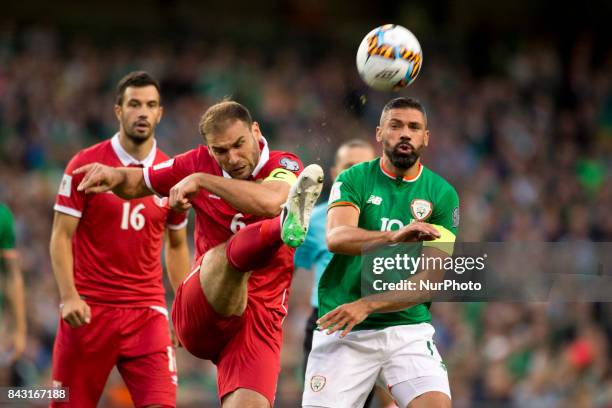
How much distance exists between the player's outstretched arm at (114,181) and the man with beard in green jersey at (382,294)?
1.26 metres

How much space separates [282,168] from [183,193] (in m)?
0.79

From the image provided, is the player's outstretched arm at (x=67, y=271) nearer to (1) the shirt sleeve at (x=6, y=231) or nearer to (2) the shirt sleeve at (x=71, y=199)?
(2) the shirt sleeve at (x=71, y=199)

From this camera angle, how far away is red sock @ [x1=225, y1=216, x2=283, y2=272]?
19.4 feet

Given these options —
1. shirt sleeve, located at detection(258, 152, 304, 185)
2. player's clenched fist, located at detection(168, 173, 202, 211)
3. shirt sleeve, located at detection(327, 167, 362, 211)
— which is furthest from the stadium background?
shirt sleeve, located at detection(327, 167, 362, 211)

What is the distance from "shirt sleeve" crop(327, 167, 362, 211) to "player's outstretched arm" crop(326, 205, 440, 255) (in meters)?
0.03

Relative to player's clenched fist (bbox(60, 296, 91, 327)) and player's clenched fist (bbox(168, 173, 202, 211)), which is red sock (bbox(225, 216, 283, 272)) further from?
player's clenched fist (bbox(60, 296, 91, 327))

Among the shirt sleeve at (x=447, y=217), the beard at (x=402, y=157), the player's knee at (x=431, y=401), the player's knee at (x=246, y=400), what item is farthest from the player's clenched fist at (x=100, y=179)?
the player's knee at (x=431, y=401)

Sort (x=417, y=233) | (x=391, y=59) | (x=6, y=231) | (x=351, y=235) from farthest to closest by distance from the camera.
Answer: (x=6, y=231)
(x=391, y=59)
(x=351, y=235)
(x=417, y=233)

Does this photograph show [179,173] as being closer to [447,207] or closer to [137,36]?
[447,207]

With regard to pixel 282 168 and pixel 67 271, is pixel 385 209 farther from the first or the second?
pixel 67 271

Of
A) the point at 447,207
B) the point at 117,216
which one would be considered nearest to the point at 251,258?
the point at 447,207

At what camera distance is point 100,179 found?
21.1ft

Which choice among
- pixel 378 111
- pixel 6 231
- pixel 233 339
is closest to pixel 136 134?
pixel 6 231

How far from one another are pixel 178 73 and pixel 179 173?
1018 centimetres
